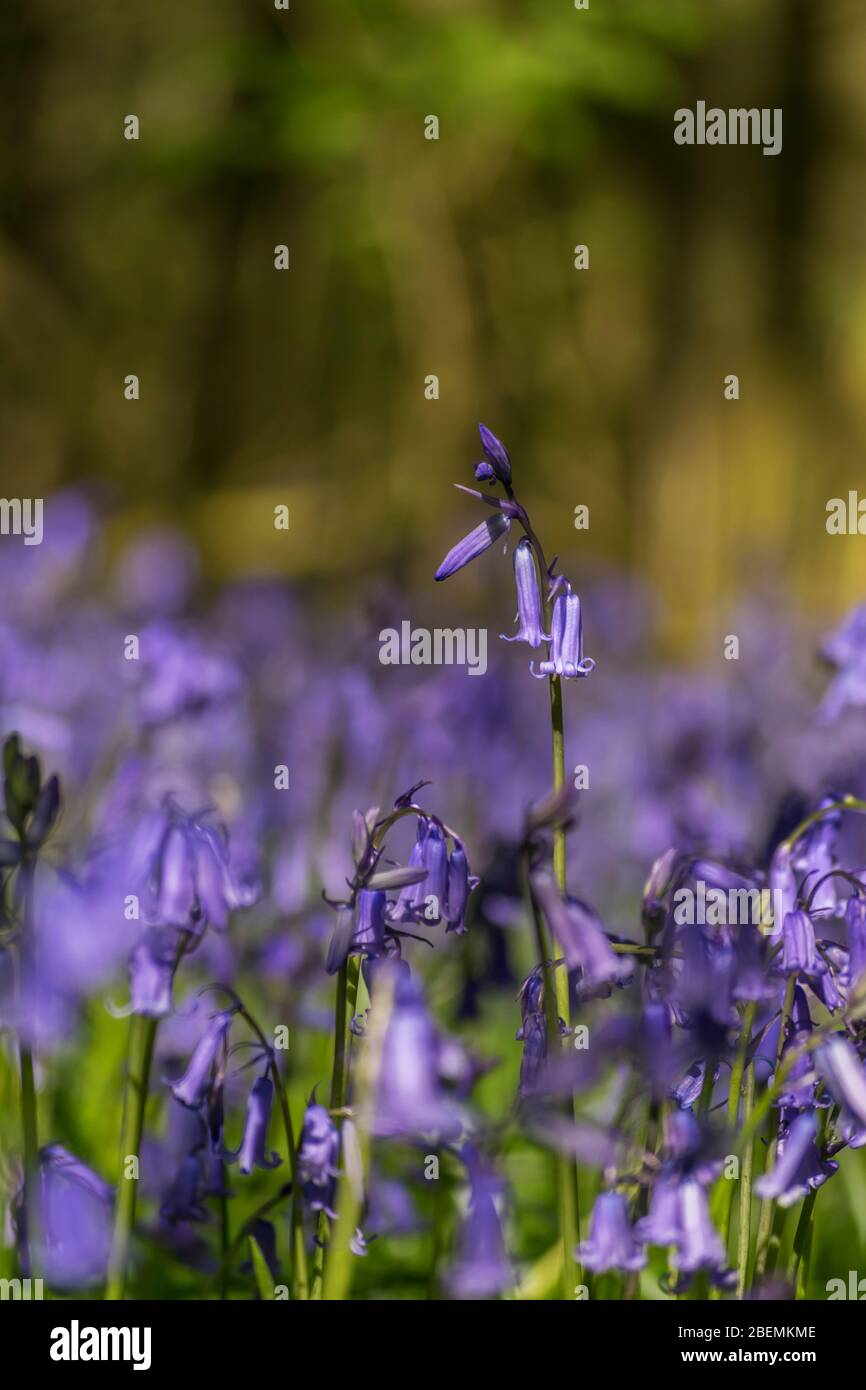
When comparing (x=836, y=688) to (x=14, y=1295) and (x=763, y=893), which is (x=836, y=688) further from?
(x=14, y=1295)

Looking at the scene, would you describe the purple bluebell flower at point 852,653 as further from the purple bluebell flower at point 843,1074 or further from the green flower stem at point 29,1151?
the green flower stem at point 29,1151

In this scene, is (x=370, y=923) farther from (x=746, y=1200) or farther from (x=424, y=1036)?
(x=746, y=1200)

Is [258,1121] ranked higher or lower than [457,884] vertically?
lower

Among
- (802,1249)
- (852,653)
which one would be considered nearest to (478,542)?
(852,653)

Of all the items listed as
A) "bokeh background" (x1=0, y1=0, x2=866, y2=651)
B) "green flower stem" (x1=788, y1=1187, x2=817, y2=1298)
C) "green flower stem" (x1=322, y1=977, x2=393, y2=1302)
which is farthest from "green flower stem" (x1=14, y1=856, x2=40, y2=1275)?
"bokeh background" (x1=0, y1=0, x2=866, y2=651)

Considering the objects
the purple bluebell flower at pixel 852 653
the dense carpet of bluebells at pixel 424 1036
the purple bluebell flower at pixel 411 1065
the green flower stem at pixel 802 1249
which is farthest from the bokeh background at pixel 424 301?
the purple bluebell flower at pixel 411 1065
